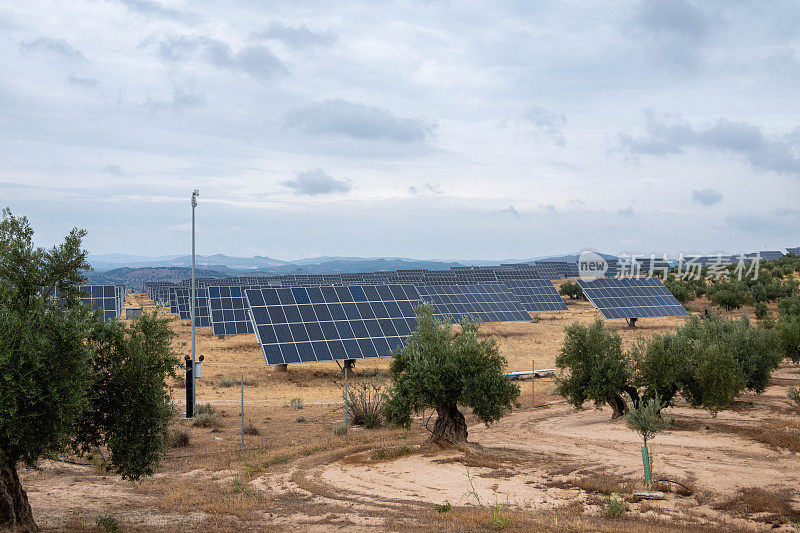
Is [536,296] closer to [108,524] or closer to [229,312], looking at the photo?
[229,312]

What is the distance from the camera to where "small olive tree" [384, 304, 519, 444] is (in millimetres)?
18047

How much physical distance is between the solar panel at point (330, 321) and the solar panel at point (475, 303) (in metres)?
9.73

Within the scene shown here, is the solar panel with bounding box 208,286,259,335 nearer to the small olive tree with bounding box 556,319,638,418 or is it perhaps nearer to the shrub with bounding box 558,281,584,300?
the small olive tree with bounding box 556,319,638,418

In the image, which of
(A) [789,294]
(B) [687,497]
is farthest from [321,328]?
(A) [789,294]

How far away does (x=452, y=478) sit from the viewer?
15547 mm

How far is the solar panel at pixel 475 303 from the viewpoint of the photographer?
5094cm

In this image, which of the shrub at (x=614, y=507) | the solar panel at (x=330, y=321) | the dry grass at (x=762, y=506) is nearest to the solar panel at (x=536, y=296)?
the solar panel at (x=330, y=321)

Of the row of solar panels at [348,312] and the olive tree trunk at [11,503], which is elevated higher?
the row of solar panels at [348,312]

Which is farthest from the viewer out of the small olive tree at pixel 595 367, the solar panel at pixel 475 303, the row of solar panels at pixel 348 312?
the solar panel at pixel 475 303

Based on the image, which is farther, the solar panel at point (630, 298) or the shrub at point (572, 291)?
the shrub at point (572, 291)

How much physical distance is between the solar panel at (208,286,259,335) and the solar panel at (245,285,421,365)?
36.5 ft

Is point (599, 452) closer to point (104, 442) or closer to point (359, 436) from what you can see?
point (359, 436)

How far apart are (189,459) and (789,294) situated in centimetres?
7089

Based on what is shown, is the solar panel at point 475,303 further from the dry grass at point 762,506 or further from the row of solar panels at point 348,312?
the dry grass at point 762,506
